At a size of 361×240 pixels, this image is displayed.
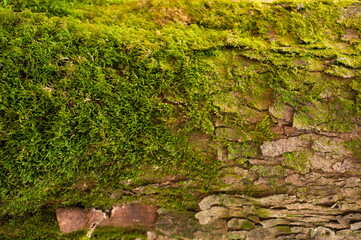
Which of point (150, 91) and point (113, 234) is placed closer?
point (150, 91)

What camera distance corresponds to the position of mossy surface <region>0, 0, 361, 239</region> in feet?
6.02

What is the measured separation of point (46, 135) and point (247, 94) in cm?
164

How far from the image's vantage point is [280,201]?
2191mm

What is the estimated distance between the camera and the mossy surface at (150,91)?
1.84m

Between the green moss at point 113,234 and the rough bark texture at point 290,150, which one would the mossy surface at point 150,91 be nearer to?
the rough bark texture at point 290,150

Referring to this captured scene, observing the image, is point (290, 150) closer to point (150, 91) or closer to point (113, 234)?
point (150, 91)

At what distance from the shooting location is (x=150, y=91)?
203cm

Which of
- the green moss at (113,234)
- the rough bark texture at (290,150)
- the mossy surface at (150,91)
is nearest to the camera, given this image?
the mossy surface at (150,91)

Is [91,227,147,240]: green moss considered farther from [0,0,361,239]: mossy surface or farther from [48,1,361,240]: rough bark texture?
[48,1,361,240]: rough bark texture

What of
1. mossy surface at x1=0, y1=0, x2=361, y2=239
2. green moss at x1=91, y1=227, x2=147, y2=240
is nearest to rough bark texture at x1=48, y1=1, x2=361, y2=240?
mossy surface at x1=0, y1=0, x2=361, y2=239

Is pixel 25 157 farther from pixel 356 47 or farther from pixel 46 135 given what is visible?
pixel 356 47

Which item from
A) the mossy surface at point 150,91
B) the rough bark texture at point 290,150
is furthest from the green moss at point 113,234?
the rough bark texture at point 290,150

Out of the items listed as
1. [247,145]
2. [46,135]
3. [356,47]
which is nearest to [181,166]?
[247,145]

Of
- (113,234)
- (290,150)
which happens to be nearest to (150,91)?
(290,150)
